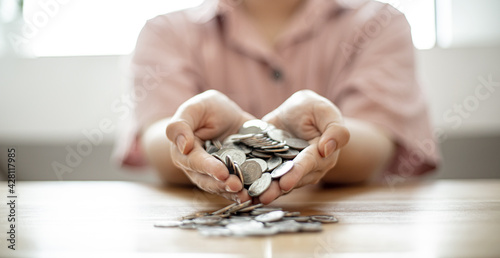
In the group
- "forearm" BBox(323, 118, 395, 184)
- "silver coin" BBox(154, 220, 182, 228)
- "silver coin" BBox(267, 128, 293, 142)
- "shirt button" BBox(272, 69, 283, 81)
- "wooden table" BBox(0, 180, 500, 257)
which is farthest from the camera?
"shirt button" BBox(272, 69, 283, 81)

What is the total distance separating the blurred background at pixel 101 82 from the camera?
7.27 feet

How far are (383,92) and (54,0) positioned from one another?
185 cm

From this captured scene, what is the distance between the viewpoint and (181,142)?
66 centimetres

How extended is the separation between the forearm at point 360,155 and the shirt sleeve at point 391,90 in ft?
0.18

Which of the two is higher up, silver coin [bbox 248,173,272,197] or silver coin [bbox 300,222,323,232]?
silver coin [bbox 248,173,272,197]

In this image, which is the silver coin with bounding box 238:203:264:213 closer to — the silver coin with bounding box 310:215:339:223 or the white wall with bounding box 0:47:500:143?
the silver coin with bounding box 310:215:339:223

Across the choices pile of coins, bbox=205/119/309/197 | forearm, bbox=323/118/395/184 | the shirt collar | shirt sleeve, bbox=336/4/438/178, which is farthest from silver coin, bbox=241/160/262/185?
the shirt collar

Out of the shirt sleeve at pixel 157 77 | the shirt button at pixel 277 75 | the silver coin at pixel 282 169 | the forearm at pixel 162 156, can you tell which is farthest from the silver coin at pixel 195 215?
the shirt button at pixel 277 75

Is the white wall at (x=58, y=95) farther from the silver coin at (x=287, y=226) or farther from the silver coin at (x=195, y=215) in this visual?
the silver coin at (x=287, y=226)

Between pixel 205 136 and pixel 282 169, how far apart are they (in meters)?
0.19

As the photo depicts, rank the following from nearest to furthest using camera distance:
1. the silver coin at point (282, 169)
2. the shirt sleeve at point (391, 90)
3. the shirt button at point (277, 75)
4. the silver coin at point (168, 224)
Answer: the silver coin at point (168, 224), the silver coin at point (282, 169), the shirt sleeve at point (391, 90), the shirt button at point (277, 75)

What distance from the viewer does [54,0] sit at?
90.1 inches

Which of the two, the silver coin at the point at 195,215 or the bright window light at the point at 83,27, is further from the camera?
the bright window light at the point at 83,27

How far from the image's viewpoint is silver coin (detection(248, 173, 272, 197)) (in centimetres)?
63
